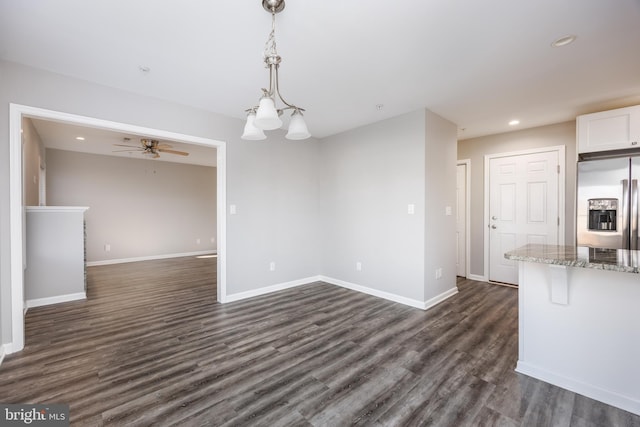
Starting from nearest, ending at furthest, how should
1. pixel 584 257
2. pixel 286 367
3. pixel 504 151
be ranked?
pixel 584 257 → pixel 286 367 → pixel 504 151

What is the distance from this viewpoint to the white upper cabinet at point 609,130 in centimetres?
309

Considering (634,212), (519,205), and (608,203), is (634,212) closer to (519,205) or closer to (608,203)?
(608,203)

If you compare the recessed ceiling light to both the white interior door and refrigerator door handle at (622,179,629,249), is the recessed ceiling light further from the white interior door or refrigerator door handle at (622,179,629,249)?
the white interior door

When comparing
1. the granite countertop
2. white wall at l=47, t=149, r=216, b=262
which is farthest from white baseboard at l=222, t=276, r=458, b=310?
white wall at l=47, t=149, r=216, b=262

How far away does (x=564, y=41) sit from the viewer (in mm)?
2117

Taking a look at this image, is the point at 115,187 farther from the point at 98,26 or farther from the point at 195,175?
the point at 98,26

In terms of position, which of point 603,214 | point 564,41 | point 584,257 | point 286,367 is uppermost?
point 564,41

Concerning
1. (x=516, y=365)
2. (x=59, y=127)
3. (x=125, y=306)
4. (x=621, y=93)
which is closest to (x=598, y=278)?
(x=516, y=365)

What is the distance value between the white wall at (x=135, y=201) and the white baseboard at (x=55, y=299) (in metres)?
3.07

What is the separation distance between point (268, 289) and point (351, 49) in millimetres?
3373

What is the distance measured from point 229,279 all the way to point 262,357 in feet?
5.47

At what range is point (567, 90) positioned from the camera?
297 centimetres

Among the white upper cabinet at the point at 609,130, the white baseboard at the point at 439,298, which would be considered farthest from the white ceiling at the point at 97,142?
the white upper cabinet at the point at 609,130

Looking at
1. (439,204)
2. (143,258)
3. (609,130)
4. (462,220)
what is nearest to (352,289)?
(439,204)
